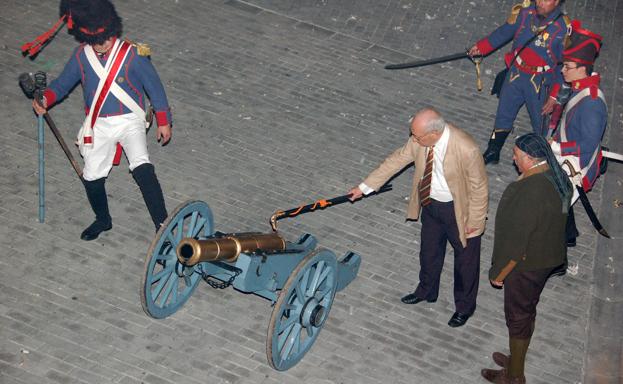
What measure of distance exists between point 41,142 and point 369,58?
5.21 m

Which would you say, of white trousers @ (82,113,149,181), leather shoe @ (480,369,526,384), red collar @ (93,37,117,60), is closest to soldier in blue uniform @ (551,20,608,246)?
leather shoe @ (480,369,526,384)

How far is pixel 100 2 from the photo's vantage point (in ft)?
29.7

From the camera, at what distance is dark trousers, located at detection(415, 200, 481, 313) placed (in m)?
9.02

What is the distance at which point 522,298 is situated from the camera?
28.2ft

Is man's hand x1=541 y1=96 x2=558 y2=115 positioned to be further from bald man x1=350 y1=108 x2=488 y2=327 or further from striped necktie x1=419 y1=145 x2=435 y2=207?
striped necktie x1=419 y1=145 x2=435 y2=207

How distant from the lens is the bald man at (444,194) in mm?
8578

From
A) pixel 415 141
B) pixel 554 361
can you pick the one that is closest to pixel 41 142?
pixel 415 141

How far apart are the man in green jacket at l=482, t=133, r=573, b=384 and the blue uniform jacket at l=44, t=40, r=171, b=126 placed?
3.24m

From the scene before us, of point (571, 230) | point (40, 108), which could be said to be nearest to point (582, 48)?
point (571, 230)

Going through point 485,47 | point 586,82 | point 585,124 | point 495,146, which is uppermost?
point 586,82

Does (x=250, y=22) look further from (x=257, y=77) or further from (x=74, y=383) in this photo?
(x=74, y=383)

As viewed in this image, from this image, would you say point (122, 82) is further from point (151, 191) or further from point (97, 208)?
point (97, 208)

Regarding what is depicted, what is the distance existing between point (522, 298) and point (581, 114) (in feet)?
7.10

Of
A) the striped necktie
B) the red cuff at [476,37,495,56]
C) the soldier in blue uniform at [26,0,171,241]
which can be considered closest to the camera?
the striped necktie
